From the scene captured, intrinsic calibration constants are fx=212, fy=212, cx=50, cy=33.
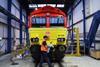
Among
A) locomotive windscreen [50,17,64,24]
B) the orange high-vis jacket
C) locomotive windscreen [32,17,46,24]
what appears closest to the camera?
the orange high-vis jacket

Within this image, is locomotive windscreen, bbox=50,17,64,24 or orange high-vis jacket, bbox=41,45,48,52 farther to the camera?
locomotive windscreen, bbox=50,17,64,24

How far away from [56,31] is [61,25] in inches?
68.8

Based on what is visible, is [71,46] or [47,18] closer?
[47,18]

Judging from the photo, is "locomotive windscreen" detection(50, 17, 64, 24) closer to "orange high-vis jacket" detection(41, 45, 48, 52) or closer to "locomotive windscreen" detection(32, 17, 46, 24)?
"locomotive windscreen" detection(32, 17, 46, 24)

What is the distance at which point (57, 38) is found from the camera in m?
11.5

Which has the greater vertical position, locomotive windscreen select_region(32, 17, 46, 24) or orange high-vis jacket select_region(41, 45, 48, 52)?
locomotive windscreen select_region(32, 17, 46, 24)

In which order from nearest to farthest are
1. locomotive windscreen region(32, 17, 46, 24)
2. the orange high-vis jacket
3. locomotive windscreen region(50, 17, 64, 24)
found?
1. the orange high-vis jacket
2. locomotive windscreen region(32, 17, 46, 24)
3. locomotive windscreen region(50, 17, 64, 24)

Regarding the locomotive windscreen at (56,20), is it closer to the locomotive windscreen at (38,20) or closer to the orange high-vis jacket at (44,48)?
the locomotive windscreen at (38,20)

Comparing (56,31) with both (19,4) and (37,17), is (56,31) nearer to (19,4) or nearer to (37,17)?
(37,17)

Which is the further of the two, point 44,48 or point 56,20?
point 56,20

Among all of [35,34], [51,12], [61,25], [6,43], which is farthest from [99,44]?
[6,43]

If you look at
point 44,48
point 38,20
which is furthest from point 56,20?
point 44,48

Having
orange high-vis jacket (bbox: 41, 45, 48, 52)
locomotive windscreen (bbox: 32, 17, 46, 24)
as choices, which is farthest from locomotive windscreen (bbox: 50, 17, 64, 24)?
orange high-vis jacket (bbox: 41, 45, 48, 52)

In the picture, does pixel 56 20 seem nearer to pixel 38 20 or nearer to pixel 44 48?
pixel 38 20
